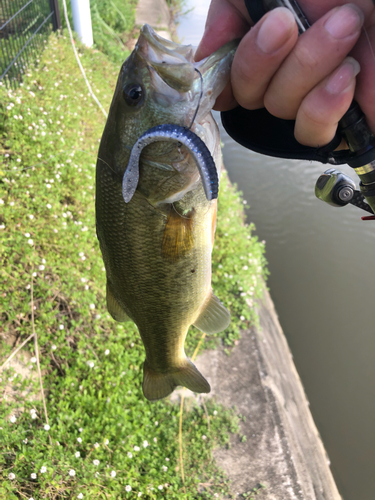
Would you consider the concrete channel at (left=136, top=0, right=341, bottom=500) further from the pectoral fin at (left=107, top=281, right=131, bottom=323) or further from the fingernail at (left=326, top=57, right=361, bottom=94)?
the fingernail at (left=326, top=57, right=361, bottom=94)

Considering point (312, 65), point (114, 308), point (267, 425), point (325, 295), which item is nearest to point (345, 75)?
point (312, 65)

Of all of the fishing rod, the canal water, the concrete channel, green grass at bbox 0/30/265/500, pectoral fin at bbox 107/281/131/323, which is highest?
the fishing rod

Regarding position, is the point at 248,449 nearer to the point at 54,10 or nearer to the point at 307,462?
the point at 307,462

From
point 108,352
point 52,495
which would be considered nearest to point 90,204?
point 108,352

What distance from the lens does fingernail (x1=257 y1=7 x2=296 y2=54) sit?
84 cm

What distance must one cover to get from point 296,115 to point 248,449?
2572 millimetres

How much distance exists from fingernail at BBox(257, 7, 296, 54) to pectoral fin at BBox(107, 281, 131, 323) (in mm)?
991

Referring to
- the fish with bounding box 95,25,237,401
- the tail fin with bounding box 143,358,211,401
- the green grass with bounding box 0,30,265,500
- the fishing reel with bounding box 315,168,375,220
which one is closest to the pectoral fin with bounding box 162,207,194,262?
the fish with bounding box 95,25,237,401

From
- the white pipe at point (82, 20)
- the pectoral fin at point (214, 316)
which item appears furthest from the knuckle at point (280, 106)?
the white pipe at point (82, 20)

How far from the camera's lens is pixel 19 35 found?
4418 millimetres

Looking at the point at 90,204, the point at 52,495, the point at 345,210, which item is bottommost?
the point at 345,210

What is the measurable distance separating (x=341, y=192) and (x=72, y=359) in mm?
2130

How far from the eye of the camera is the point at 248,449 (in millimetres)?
2801

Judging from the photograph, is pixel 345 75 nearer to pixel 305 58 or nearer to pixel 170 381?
pixel 305 58
